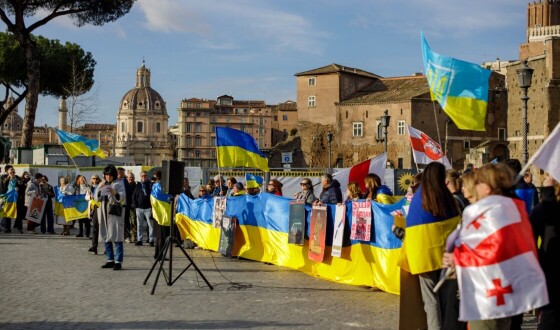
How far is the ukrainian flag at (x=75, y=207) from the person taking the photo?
21286 millimetres

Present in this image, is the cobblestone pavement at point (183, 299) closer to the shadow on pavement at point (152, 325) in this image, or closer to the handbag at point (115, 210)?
the shadow on pavement at point (152, 325)

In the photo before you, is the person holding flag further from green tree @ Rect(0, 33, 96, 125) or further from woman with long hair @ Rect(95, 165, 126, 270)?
green tree @ Rect(0, 33, 96, 125)

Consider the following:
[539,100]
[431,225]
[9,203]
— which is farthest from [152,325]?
[539,100]

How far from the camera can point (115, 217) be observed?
539 inches

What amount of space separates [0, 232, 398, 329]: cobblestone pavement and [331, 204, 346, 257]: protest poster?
54 centimetres

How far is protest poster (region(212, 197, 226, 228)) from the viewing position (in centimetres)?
1611

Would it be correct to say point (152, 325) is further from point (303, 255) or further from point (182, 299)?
point (303, 255)

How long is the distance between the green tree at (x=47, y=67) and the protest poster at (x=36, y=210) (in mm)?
30356

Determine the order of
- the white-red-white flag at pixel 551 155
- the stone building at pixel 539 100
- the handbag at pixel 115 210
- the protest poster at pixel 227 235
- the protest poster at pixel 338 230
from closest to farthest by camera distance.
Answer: the white-red-white flag at pixel 551 155 < the protest poster at pixel 338 230 < the handbag at pixel 115 210 < the protest poster at pixel 227 235 < the stone building at pixel 539 100

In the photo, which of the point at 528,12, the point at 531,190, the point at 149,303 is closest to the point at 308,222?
the point at 149,303

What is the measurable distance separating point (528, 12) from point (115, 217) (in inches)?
7114

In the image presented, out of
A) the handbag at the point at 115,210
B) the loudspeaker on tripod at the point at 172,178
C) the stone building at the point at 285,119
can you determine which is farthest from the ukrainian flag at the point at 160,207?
the stone building at the point at 285,119

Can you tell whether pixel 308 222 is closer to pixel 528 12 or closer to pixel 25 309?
pixel 25 309

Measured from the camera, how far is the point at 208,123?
163 m
